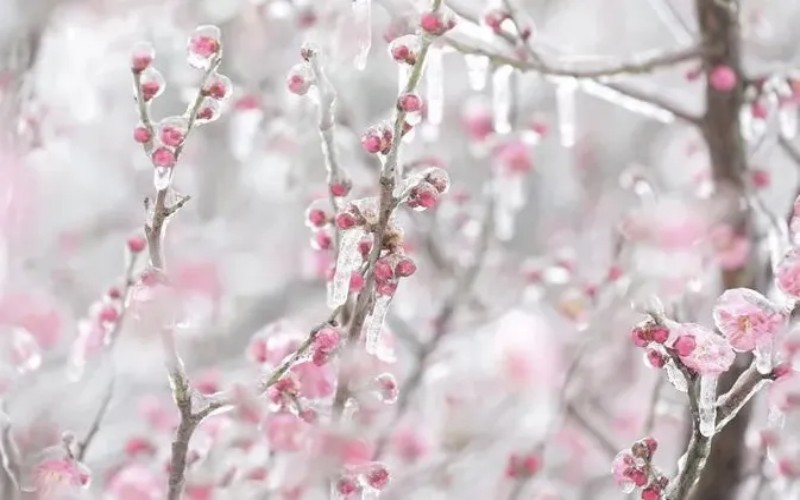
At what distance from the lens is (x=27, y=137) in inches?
72.6

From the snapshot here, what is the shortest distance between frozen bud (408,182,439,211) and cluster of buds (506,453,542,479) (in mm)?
867

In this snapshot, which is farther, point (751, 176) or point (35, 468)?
point (751, 176)

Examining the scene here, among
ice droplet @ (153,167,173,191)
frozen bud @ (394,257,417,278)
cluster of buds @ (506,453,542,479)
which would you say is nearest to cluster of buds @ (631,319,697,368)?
frozen bud @ (394,257,417,278)

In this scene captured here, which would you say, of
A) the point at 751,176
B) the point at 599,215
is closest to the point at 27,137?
the point at 751,176

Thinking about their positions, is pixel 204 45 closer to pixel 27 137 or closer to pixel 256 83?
pixel 27 137

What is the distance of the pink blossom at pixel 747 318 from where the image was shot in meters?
0.98

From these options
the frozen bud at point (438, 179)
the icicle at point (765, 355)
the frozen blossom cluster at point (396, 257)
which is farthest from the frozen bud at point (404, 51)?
the icicle at point (765, 355)

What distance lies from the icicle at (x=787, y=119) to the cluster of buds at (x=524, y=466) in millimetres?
711

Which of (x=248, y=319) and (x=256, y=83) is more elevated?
(x=256, y=83)

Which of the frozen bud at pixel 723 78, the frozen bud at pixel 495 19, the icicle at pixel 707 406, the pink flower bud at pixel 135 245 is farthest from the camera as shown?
the frozen bud at pixel 723 78

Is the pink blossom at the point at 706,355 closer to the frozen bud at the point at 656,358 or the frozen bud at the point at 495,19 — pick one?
the frozen bud at the point at 656,358

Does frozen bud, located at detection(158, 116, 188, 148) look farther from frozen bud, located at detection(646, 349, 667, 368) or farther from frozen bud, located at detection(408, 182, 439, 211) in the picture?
frozen bud, located at detection(646, 349, 667, 368)

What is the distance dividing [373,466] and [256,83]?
1.79 metres

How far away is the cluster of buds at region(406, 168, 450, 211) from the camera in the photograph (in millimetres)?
977
